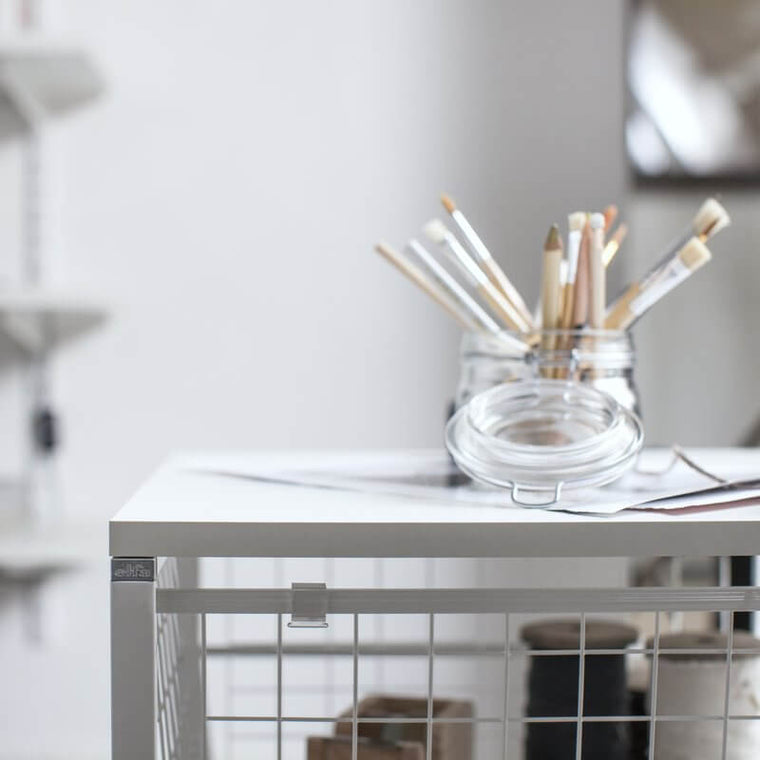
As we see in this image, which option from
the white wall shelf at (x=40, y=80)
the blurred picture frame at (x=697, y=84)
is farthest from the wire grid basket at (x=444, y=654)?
the blurred picture frame at (x=697, y=84)

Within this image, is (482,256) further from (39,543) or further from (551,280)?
(39,543)

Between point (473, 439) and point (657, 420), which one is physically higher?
point (473, 439)

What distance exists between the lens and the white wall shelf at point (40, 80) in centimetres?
129

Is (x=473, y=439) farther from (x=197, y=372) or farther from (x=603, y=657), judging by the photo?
(x=197, y=372)

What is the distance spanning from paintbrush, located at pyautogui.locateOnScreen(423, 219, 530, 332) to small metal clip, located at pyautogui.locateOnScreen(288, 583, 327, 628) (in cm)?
23

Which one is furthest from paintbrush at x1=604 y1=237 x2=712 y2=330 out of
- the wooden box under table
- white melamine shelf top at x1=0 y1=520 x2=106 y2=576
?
white melamine shelf top at x1=0 y1=520 x2=106 y2=576

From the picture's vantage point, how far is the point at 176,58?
1429 mm

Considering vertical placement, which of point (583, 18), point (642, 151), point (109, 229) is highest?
point (583, 18)

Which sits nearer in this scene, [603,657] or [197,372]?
[603,657]

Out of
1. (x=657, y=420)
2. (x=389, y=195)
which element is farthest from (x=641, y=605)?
(x=657, y=420)

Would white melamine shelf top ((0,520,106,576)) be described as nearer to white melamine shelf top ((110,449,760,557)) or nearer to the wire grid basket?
the wire grid basket

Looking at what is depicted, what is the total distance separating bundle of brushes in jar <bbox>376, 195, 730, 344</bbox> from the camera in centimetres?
61

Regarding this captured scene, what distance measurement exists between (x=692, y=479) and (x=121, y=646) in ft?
1.15

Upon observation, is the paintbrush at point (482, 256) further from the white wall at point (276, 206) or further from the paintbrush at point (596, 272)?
the white wall at point (276, 206)
